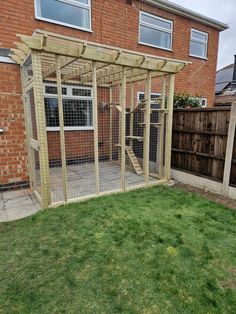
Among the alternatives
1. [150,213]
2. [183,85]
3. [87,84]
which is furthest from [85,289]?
[183,85]

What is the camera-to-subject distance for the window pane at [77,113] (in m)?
5.96

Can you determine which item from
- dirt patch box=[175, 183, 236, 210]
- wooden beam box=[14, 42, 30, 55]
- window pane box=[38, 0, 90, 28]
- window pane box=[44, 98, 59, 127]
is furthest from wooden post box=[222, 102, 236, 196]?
window pane box=[38, 0, 90, 28]

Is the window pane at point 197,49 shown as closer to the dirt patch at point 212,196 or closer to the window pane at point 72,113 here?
the window pane at point 72,113

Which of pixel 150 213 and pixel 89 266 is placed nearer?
pixel 89 266

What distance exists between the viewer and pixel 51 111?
578 cm

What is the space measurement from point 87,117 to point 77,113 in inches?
12.5

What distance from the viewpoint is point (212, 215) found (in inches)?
132

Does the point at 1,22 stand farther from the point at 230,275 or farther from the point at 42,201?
the point at 230,275

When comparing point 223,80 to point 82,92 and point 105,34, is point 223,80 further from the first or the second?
point 82,92

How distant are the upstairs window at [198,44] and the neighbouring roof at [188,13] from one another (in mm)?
401

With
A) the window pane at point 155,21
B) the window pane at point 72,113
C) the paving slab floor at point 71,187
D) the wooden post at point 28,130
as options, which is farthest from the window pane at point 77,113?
the window pane at point 155,21

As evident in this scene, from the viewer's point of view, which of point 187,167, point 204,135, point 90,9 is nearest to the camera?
point 204,135

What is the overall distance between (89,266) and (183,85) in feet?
26.1

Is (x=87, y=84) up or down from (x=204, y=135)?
up
